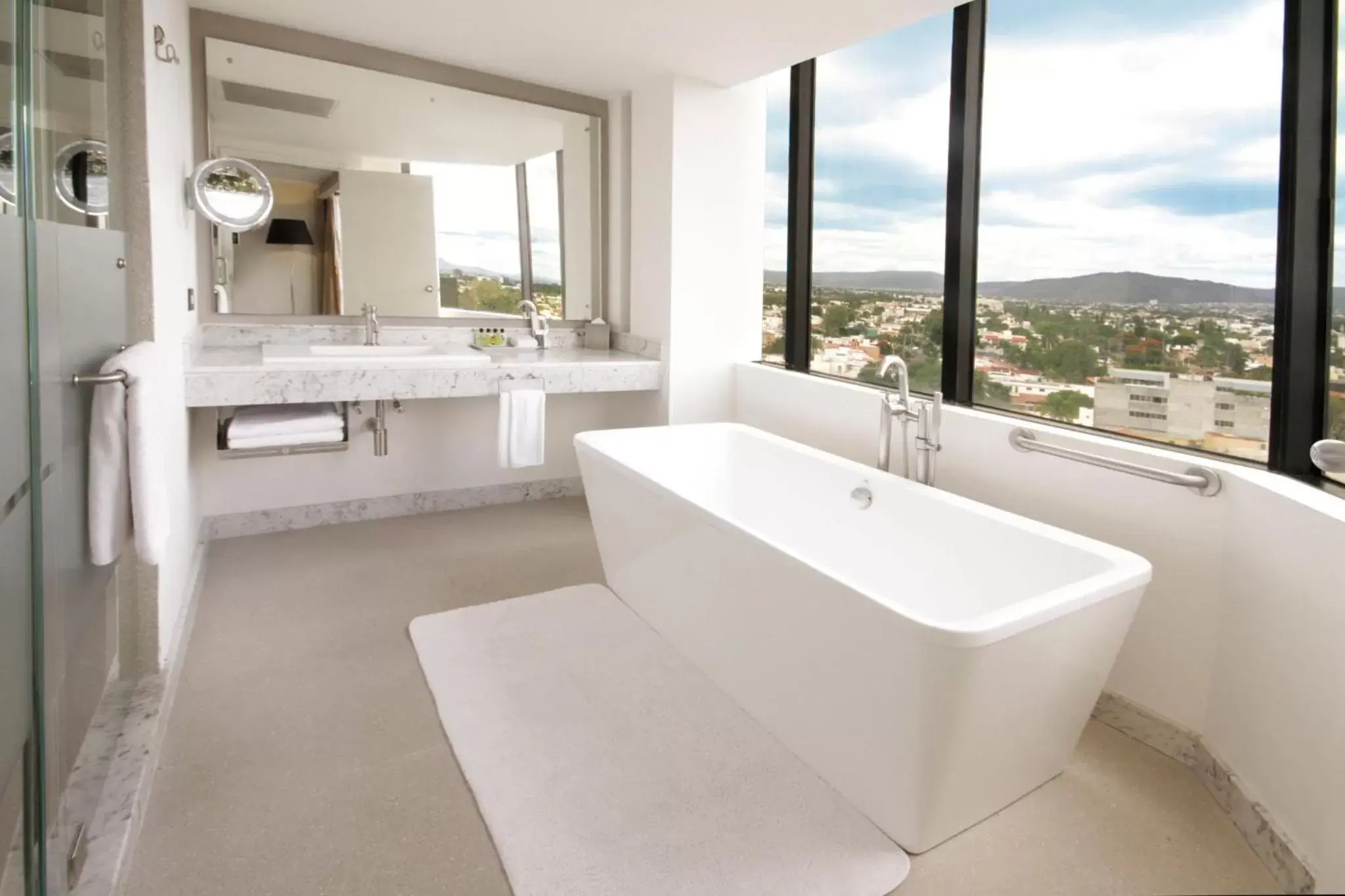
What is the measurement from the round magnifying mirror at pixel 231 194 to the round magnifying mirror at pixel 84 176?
4.53 ft

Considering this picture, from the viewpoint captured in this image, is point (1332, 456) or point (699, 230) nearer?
point (1332, 456)

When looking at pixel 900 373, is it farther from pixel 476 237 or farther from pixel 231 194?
pixel 231 194

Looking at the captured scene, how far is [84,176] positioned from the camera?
66.5 inches

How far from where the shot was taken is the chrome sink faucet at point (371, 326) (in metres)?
3.92

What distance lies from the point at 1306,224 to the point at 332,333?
365 centimetres

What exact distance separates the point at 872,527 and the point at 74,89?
2.29m

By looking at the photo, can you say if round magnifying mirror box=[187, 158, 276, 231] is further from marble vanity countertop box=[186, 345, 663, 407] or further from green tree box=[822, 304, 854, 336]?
green tree box=[822, 304, 854, 336]

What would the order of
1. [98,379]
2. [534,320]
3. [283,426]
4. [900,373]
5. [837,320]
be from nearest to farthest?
[98,379] < [900,373] < [283,426] < [837,320] < [534,320]

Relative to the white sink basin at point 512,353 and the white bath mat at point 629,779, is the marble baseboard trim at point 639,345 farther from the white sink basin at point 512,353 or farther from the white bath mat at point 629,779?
the white bath mat at point 629,779

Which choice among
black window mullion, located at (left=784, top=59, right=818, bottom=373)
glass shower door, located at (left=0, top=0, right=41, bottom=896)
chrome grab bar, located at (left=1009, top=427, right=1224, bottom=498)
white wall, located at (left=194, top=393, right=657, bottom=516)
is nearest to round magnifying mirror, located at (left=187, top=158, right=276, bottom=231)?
white wall, located at (left=194, top=393, right=657, bottom=516)

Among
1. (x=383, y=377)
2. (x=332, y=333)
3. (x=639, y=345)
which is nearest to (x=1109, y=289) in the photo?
(x=639, y=345)

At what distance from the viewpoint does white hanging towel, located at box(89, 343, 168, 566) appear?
1.66 metres

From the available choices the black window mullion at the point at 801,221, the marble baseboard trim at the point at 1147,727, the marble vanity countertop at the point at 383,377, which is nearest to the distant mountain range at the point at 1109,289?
the black window mullion at the point at 801,221

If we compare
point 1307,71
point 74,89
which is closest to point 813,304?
point 1307,71
